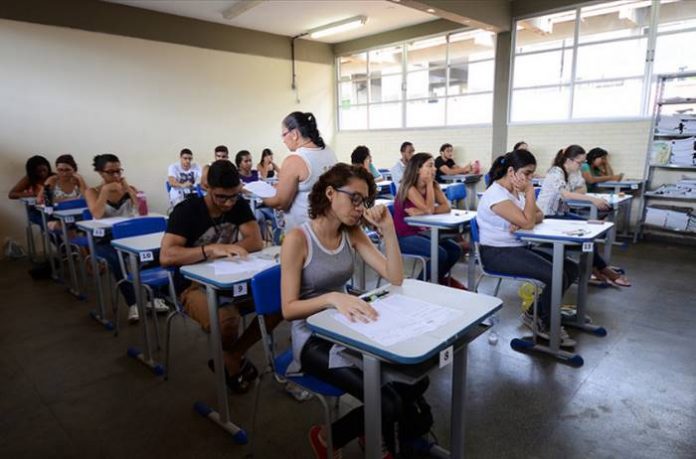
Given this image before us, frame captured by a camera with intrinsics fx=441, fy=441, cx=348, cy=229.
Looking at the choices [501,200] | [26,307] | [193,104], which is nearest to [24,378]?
[26,307]

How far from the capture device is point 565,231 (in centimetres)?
287

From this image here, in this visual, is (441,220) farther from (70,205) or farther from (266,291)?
(70,205)

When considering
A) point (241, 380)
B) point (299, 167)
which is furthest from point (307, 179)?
point (241, 380)

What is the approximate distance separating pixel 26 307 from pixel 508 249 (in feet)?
13.5

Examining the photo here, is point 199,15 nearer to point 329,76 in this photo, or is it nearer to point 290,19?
point 290,19

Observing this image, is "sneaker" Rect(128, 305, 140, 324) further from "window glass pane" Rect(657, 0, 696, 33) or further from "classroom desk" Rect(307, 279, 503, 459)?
"window glass pane" Rect(657, 0, 696, 33)

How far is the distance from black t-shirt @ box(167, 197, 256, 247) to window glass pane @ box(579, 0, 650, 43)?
21.1ft

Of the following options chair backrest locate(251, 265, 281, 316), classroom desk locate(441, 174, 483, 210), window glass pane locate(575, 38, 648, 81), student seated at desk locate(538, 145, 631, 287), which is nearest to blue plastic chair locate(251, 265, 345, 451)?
chair backrest locate(251, 265, 281, 316)

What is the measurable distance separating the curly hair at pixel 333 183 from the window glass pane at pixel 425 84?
290 inches

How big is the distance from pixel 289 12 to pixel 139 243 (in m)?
5.88

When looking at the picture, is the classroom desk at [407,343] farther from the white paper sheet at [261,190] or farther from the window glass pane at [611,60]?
the window glass pane at [611,60]

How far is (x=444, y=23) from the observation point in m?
8.12

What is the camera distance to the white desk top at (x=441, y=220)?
3.35m

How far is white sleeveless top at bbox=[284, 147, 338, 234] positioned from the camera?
8.70 ft
